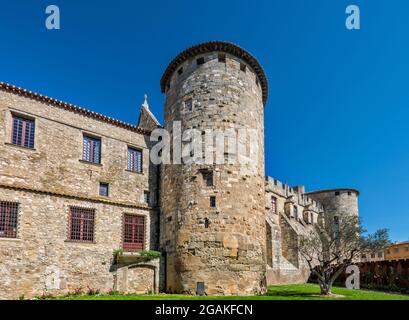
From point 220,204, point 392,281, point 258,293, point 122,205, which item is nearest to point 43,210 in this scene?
point 122,205

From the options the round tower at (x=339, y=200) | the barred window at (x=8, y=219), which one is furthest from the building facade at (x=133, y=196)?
the round tower at (x=339, y=200)

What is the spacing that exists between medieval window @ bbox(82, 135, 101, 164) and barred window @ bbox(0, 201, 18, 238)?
467 centimetres

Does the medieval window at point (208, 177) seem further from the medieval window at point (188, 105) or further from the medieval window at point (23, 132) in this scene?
the medieval window at point (23, 132)

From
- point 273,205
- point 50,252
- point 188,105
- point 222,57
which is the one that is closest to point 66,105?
point 188,105

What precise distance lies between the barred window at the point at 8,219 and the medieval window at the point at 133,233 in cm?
579

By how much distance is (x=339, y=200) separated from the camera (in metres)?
46.8

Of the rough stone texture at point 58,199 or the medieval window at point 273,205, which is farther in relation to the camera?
the medieval window at point 273,205

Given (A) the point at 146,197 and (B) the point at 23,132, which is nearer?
(B) the point at 23,132

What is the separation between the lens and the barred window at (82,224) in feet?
56.9

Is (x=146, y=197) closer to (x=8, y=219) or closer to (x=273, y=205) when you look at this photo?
(x=8, y=219)

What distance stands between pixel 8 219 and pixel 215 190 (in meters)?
10.3

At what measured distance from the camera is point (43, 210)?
16.4 meters

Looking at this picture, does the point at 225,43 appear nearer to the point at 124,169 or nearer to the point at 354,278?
the point at 124,169
